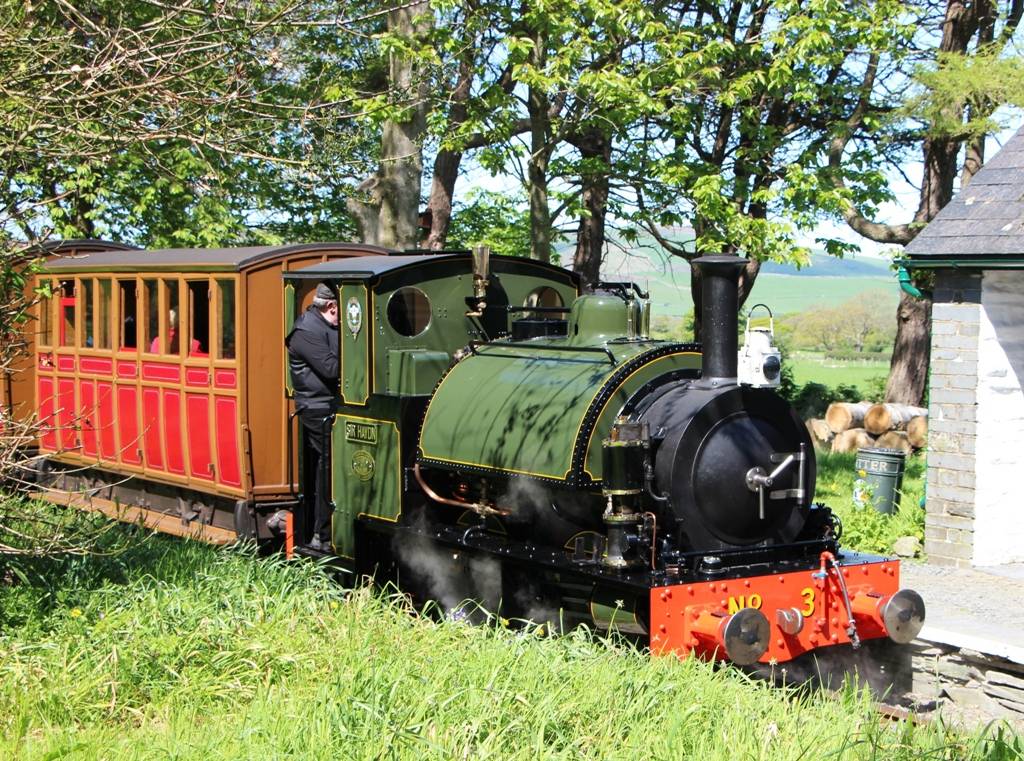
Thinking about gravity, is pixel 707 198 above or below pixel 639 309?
above

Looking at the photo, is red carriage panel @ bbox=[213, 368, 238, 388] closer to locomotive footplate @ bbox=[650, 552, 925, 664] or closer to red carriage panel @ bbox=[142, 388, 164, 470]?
red carriage panel @ bbox=[142, 388, 164, 470]

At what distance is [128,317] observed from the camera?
10734 mm

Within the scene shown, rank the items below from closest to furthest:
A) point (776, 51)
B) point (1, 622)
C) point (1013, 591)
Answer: point (1, 622), point (1013, 591), point (776, 51)

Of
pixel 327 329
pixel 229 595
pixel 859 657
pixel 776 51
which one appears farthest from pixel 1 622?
pixel 776 51

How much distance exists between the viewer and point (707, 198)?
41.0 feet

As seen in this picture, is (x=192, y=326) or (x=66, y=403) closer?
(x=192, y=326)

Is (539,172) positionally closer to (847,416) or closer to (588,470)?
(847,416)

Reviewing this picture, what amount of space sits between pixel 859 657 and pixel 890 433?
9.99m

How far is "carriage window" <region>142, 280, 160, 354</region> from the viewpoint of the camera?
33.3ft

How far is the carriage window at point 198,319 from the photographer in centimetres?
970

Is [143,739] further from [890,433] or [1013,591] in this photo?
[890,433]

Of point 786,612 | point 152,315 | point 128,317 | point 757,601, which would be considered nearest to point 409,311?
point 757,601

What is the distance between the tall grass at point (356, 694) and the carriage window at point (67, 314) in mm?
4958

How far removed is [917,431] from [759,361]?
1048 centimetres
